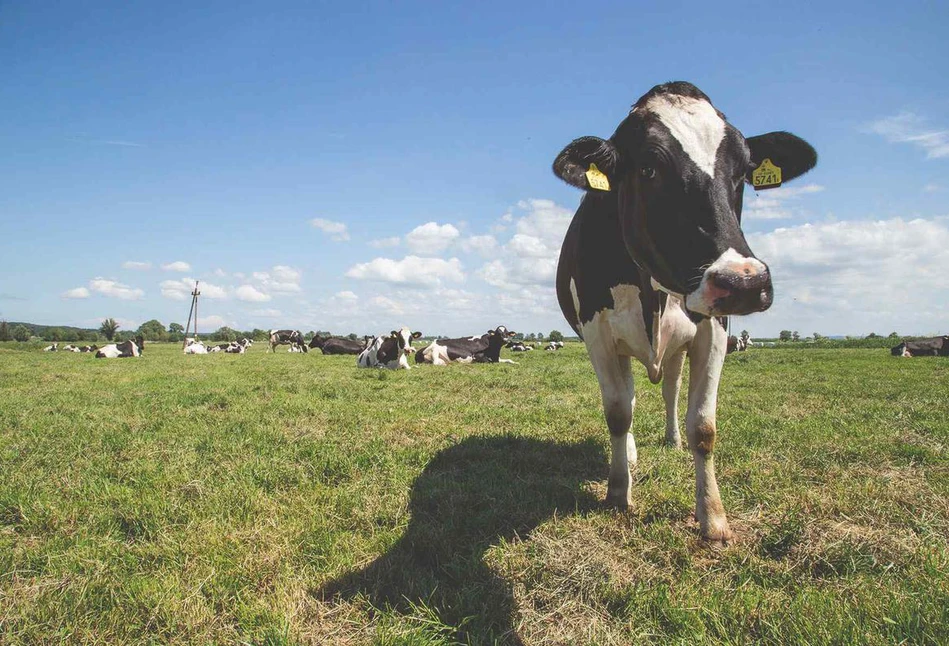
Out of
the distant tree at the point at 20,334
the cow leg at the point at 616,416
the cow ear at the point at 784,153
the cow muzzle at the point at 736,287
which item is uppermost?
the cow ear at the point at 784,153

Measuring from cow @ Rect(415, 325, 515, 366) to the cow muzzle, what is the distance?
17.7m

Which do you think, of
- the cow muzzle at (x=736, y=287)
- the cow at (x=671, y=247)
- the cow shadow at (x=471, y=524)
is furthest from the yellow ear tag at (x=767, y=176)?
the cow shadow at (x=471, y=524)

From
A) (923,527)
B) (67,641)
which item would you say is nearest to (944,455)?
(923,527)

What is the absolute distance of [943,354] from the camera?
25.0m

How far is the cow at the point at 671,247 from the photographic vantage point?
2.57m

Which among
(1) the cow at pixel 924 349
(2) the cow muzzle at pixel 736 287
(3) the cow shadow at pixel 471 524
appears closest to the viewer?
(2) the cow muzzle at pixel 736 287

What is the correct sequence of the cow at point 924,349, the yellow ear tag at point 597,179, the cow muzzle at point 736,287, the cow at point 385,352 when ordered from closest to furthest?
the cow muzzle at point 736,287 < the yellow ear tag at point 597,179 < the cow at point 385,352 < the cow at point 924,349

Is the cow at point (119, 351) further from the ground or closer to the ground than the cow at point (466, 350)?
closer to the ground

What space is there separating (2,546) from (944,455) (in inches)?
290

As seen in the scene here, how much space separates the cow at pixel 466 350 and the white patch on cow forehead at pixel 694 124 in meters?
17.0

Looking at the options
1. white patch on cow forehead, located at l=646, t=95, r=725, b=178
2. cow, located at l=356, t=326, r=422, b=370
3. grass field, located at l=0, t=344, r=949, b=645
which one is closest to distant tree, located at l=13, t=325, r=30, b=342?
cow, located at l=356, t=326, r=422, b=370

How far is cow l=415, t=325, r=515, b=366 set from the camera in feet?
67.4

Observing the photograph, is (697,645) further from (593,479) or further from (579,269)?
(579,269)

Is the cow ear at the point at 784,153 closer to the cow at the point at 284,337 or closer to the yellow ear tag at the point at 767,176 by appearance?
the yellow ear tag at the point at 767,176
